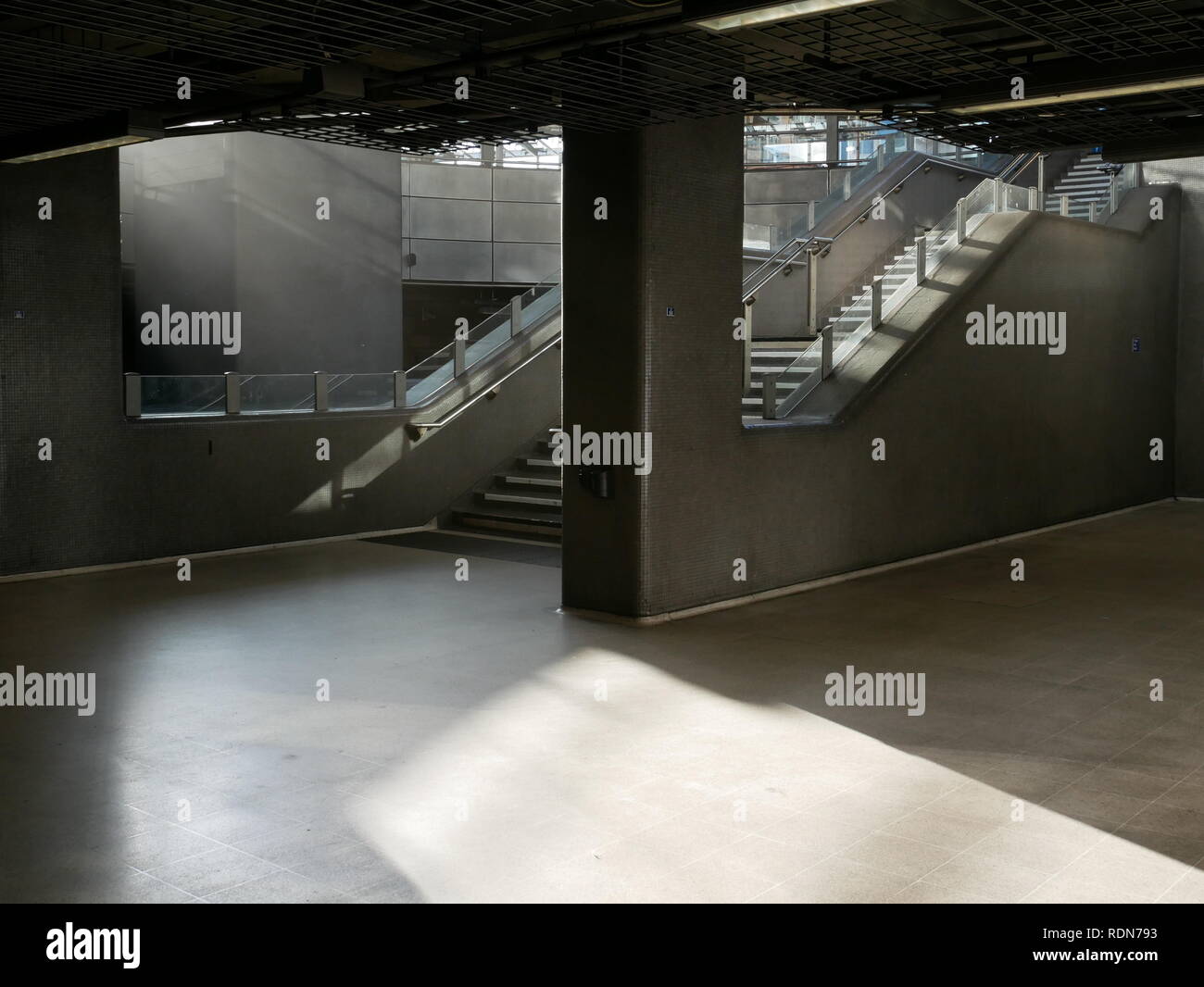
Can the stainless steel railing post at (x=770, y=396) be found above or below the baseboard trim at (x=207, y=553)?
above

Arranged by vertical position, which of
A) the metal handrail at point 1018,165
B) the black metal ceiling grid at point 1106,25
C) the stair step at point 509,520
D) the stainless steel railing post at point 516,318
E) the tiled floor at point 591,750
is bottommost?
the tiled floor at point 591,750

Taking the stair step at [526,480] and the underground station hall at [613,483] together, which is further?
the stair step at [526,480]

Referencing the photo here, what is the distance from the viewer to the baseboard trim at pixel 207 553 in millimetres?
10336

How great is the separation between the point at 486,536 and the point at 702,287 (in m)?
4.71

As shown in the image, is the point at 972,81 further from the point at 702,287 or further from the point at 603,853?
the point at 603,853

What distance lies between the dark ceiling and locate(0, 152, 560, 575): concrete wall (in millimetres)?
2043

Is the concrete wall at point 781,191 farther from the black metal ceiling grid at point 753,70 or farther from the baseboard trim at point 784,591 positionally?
the black metal ceiling grid at point 753,70

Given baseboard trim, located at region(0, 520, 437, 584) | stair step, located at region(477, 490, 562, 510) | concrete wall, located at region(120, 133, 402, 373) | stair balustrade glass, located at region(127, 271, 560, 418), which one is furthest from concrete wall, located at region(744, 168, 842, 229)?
baseboard trim, located at region(0, 520, 437, 584)

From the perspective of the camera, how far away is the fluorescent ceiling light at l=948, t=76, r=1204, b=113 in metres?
6.48

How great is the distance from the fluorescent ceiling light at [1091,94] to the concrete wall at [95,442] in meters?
7.24

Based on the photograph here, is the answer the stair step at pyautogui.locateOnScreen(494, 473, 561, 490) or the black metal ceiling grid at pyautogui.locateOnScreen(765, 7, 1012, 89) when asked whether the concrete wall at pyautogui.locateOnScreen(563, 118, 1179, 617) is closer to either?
the black metal ceiling grid at pyautogui.locateOnScreen(765, 7, 1012, 89)

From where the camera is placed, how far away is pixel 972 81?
23.3 ft

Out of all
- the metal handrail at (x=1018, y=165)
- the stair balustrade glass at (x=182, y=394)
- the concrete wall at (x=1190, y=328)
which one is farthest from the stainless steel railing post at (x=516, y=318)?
the concrete wall at (x=1190, y=328)
